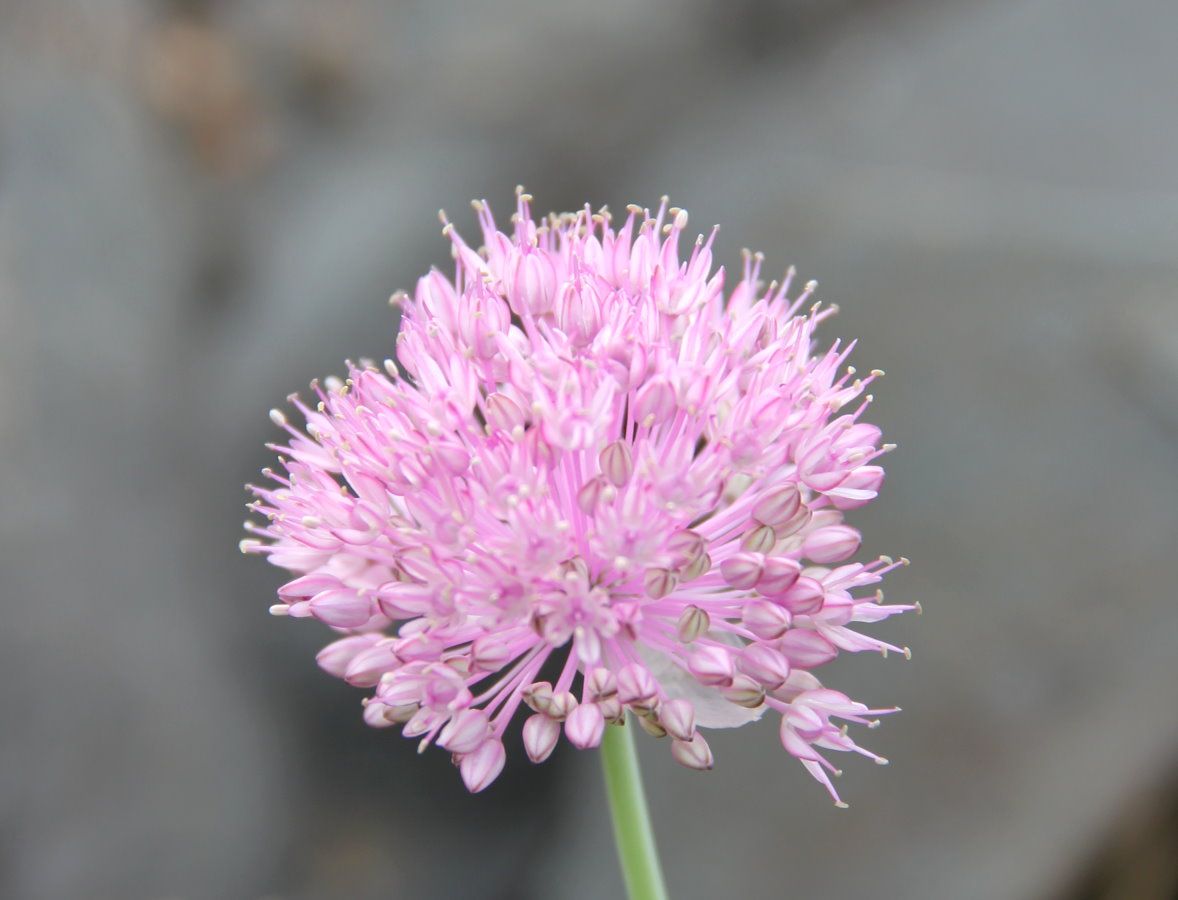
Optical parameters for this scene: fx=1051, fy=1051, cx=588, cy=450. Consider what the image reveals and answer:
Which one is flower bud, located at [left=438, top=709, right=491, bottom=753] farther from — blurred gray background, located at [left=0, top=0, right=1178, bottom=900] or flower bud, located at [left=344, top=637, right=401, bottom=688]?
blurred gray background, located at [left=0, top=0, right=1178, bottom=900]

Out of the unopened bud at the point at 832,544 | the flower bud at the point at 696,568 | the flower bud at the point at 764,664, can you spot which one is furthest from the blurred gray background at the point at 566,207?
the flower bud at the point at 696,568

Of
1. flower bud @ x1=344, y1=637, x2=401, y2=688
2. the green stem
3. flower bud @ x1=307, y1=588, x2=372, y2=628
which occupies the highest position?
flower bud @ x1=307, y1=588, x2=372, y2=628

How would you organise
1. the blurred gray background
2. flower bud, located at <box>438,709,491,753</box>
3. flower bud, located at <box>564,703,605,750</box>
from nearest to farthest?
flower bud, located at <box>564,703,605,750</box>, flower bud, located at <box>438,709,491,753</box>, the blurred gray background

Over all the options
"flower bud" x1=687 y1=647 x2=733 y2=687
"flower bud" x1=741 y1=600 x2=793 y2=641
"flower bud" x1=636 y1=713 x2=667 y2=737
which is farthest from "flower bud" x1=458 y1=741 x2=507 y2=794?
"flower bud" x1=741 y1=600 x2=793 y2=641

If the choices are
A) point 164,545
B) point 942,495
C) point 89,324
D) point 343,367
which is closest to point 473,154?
point 343,367

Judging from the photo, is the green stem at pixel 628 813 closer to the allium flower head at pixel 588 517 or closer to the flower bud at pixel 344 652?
the allium flower head at pixel 588 517

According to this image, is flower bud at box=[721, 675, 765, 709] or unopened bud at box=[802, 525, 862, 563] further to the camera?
unopened bud at box=[802, 525, 862, 563]
